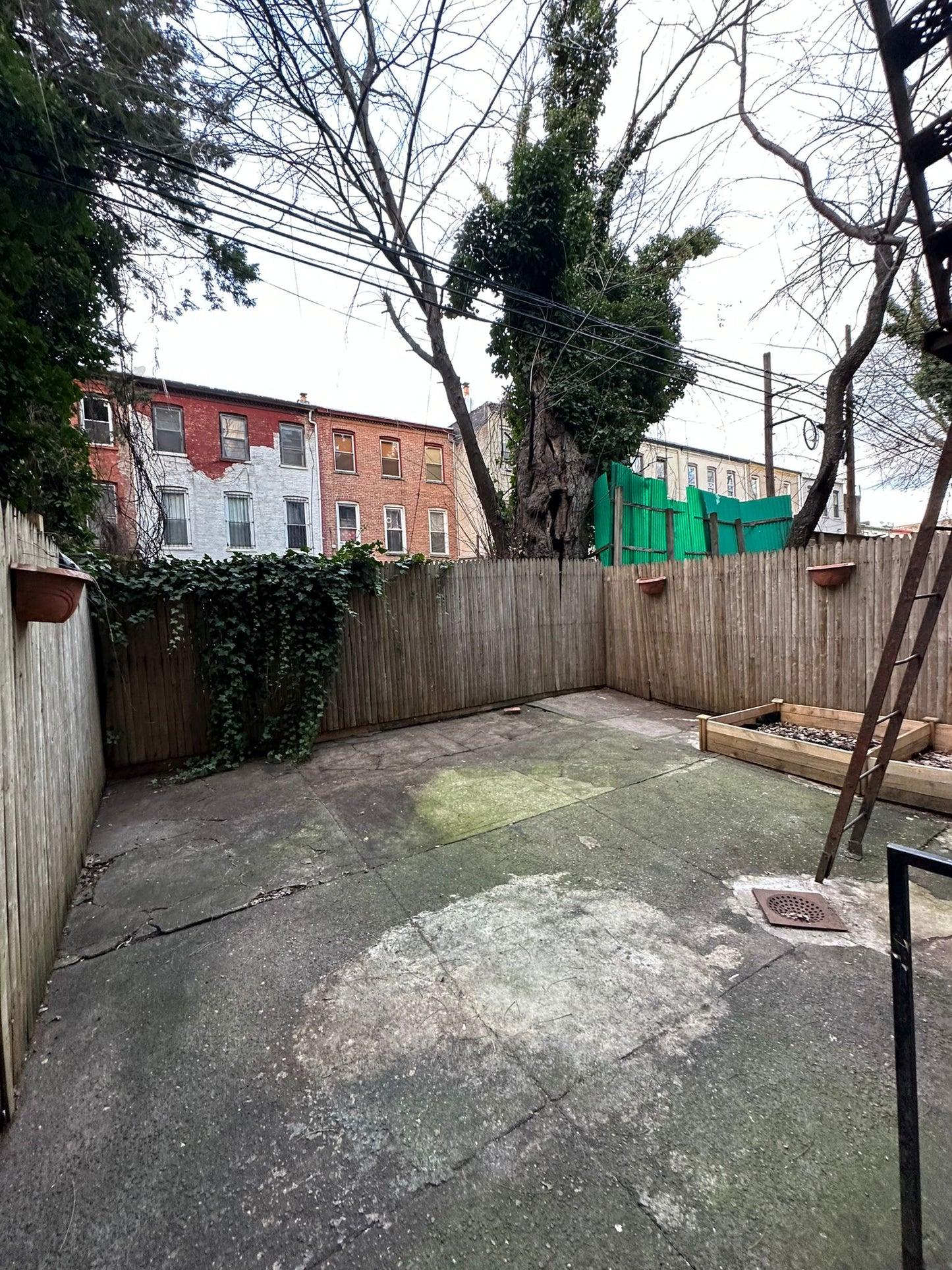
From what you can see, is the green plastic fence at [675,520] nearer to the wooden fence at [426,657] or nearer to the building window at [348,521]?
the wooden fence at [426,657]

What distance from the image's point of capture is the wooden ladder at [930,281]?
1682 millimetres

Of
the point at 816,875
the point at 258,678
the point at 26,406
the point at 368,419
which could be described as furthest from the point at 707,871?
the point at 368,419

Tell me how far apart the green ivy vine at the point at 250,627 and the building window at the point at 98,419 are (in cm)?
405

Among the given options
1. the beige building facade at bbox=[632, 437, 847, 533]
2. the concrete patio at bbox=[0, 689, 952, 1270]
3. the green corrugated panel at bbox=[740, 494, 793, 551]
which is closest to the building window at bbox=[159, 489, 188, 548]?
the concrete patio at bbox=[0, 689, 952, 1270]

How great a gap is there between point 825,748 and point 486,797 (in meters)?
2.67

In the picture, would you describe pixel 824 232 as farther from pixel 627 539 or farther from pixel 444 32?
pixel 444 32

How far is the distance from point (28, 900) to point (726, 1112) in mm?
2427

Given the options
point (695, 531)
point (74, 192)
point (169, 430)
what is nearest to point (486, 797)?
point (74, 192)

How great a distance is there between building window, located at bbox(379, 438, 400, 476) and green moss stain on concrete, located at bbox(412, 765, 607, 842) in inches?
586

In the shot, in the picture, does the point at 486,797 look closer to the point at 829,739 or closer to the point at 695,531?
the point at 829,739

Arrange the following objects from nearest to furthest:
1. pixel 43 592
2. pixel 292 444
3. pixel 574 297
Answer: pixel 43 592 → pixel 574 297 → pixel 292 444

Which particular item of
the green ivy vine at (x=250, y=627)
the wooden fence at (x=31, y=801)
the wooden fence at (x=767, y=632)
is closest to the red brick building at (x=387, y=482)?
the wooden fence at (x=767, y=632)

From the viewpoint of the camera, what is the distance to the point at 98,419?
7281 millimetres

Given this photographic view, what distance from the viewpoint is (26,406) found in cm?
361
